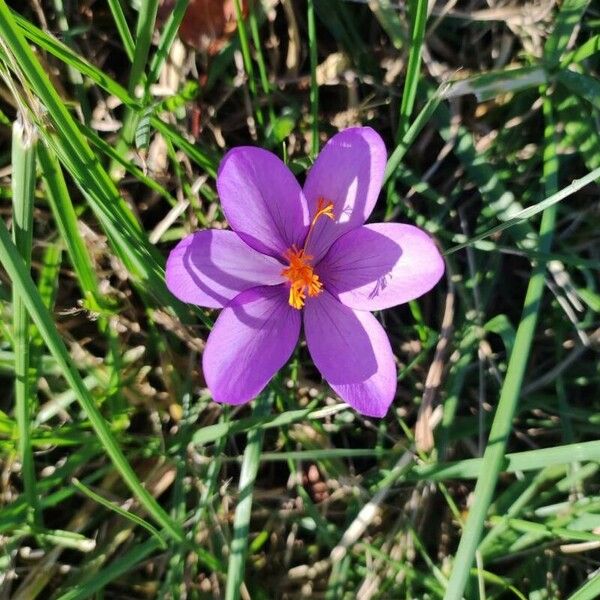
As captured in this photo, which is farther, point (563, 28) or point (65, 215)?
point (563, 28)

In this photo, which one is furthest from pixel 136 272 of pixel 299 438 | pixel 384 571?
pixel 384 571

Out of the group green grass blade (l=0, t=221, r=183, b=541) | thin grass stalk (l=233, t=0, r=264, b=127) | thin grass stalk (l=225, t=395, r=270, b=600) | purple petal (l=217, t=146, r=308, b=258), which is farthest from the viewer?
thin grass stalk (l=225, t=395, r=270, b=600)

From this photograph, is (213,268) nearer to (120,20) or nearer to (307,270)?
(307,270)

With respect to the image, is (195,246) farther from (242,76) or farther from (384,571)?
(384,571)

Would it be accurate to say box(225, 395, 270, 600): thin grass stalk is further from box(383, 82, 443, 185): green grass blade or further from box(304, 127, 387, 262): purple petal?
box(383, 82, 443, 185): green grass blade

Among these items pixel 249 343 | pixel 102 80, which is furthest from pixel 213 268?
pixel 102 80

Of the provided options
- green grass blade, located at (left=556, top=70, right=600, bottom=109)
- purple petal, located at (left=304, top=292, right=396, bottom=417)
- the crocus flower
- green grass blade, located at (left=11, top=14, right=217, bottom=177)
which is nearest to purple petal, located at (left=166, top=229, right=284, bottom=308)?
the crocus flower

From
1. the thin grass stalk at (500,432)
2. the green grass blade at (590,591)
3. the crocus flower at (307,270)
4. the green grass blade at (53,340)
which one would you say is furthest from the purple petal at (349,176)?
the green grass blade at (590,591)
